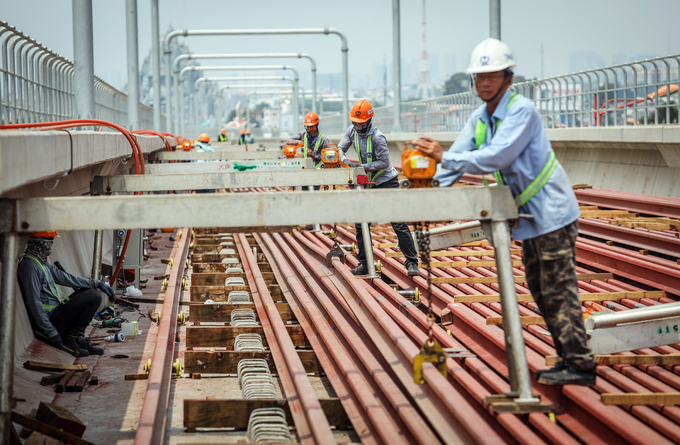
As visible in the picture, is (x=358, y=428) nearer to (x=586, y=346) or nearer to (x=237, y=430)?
(x=237, y=430)

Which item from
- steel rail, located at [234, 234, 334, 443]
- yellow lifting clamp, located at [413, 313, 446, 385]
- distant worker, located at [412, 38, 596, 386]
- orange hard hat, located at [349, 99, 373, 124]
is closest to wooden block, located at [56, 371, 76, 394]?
steel rail, located at [234, 234, 334, 443]

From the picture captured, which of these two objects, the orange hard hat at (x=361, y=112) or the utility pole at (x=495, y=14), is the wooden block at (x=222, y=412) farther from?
the utility pole at (x=495, y=14)

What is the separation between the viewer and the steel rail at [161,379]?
14.6 ft

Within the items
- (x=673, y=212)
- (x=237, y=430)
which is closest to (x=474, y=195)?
(x=237, y=430)

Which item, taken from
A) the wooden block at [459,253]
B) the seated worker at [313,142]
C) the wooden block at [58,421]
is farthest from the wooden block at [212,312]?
the seated worker at [313,142]

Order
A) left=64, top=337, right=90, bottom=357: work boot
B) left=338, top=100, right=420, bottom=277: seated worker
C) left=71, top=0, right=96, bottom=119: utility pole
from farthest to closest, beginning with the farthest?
left=71, top=0, right=96, bottom=119: utility pole
left=338, top=100, right=420, bottom=277: seated worker
left=64, top=337, right=90, bottom=357: work boot

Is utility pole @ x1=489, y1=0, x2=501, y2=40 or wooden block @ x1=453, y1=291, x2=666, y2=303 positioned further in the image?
utility pole @ x1=489, y1=0, x2=501, y2=40

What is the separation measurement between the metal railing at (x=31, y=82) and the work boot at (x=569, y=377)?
6.04m

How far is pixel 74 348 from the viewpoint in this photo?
6785 millimetres

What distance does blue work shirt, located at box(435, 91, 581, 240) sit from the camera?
4098 millimetres

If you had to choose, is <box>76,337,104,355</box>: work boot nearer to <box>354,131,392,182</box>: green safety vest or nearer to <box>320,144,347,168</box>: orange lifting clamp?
<box>320,144,347,168</box>: orange lifting clamp

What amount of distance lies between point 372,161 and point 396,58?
16532 mm

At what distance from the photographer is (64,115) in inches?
446

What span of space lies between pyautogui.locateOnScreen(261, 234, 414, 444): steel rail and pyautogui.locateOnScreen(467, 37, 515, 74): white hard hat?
2.04 m
